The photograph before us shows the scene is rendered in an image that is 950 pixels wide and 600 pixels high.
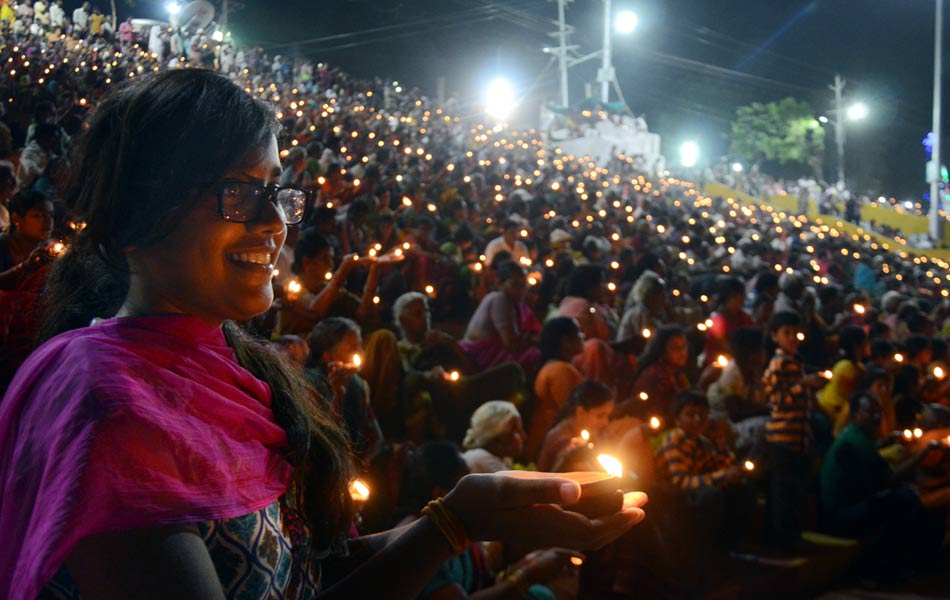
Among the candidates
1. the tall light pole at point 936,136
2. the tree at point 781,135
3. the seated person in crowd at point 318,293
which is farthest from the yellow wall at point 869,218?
the seated person in crowd at point 318,293

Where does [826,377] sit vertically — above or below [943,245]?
below

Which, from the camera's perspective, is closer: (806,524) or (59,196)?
(59,196)

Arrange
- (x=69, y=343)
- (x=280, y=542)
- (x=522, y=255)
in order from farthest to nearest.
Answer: (x=522, y=255) → (x=280, y=542) → (x=69, y=343)

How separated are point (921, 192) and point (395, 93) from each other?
33744mm

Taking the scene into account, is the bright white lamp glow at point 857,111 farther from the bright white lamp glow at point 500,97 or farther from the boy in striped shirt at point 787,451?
the boy in striped shirt at point 787,451

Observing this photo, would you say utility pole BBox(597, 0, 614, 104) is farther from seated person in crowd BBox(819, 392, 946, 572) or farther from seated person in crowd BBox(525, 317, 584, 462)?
seated person in crowd BBox(525, 317, 584, 462)

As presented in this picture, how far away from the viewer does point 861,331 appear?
26.5ft

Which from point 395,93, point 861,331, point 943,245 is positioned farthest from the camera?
point 943,245

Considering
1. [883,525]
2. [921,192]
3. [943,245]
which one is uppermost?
[921,192]

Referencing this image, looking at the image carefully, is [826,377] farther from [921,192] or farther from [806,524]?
[921,192]

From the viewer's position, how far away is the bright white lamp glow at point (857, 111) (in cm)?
4269

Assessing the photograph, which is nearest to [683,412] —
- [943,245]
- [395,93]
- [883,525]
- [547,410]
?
[547,410]

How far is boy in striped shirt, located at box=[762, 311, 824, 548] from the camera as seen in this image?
6.20m

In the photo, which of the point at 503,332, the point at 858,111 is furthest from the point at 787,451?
the point at 858,111
